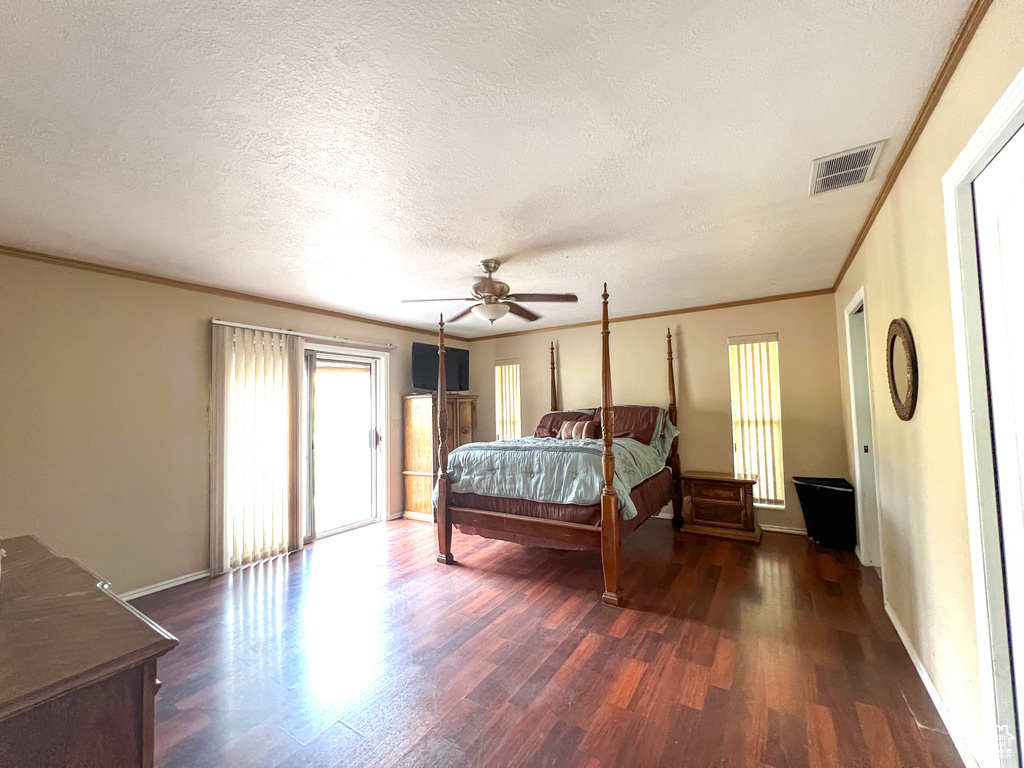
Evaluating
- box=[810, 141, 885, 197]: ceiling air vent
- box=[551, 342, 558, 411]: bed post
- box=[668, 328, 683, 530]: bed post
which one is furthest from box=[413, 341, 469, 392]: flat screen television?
box=[810, 141, 885, 197]: ceiling air vent

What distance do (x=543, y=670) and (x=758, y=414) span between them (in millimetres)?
3526

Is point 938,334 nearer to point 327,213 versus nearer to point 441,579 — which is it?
point 327,213

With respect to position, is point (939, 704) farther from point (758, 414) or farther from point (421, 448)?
point (421, 448)

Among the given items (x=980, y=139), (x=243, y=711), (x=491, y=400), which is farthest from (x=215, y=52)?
(x=491, y=400)

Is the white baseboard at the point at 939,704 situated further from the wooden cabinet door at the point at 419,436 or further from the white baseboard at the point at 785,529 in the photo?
the wooden cabinet door at the point at 419,436

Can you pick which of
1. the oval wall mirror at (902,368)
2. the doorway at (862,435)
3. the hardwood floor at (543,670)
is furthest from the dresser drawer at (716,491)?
the oval wall mirror at (902,368)

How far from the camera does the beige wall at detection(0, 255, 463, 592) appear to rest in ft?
8.39

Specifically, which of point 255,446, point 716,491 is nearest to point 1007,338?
point 716,491

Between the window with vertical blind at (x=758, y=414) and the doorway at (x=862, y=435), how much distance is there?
92 centimetres

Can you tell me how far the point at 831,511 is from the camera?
3574mm

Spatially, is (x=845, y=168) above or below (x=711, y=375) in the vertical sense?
above

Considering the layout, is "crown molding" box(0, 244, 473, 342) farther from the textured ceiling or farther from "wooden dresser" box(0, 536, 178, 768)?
"wooden dresser" box(0, 536, 178, 768)

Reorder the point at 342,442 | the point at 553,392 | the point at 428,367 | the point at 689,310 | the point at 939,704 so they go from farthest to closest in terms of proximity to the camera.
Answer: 1. the point at 553,392
2. the point at 428,367
3. the point at 342,442
4. the point at 689,310
5. the point at 939,704

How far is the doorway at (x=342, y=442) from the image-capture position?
4328 millimetres
